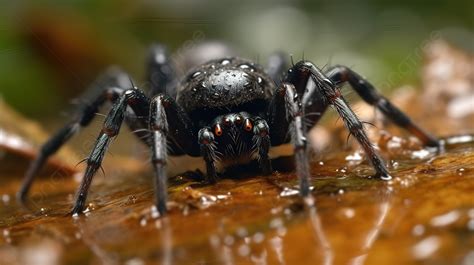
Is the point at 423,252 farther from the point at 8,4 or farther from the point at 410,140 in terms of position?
the point at 8,4

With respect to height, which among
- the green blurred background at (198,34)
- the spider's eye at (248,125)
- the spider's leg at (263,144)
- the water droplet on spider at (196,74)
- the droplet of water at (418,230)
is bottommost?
the droplet of water at (418,230)

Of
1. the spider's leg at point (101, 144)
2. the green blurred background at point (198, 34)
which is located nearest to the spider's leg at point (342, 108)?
the spider's leg at point (101, 144)

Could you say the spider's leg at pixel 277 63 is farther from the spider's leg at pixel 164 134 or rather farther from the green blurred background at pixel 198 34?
the spider's leg at pixel 164 134

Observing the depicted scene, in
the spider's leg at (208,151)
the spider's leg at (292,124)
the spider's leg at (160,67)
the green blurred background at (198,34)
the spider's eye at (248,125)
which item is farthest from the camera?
the green blurred background at (198,34)

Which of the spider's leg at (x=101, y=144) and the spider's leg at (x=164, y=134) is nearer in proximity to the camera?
the spider's leg at (x=164, y=134)

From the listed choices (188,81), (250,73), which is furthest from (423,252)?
(188,81)

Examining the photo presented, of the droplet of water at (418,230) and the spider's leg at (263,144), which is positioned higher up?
the spider's leg at (263,144)

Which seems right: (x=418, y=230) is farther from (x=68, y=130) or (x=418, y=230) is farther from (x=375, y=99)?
(x=68, y=130)

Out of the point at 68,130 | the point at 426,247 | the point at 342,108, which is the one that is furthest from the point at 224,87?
the point at 426,247

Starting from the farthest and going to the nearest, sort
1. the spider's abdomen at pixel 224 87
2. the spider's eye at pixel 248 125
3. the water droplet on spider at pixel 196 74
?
the water droplet on spider at pixel 196 74 → the spider's abdomen at pixel 224 87 → the spider's eye at pixel 248 125
